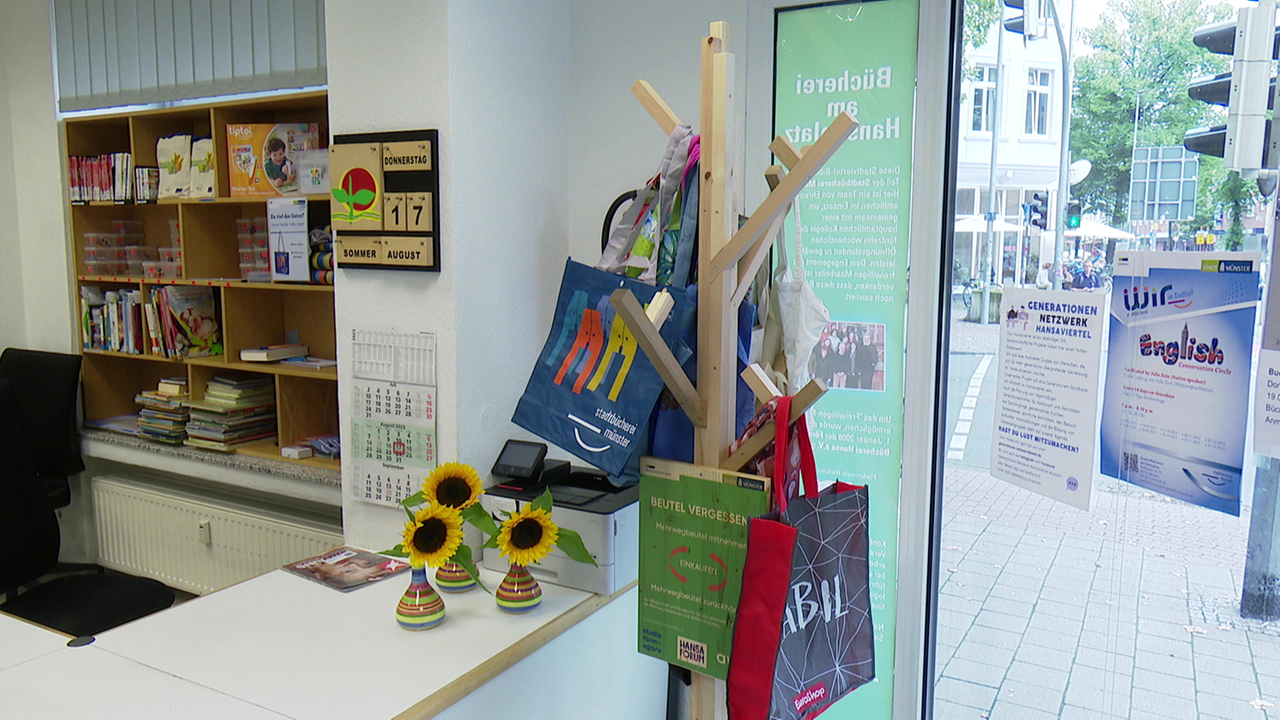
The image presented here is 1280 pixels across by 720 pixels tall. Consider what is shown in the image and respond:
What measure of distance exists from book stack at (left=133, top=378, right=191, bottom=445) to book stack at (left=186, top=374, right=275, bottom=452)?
6cm

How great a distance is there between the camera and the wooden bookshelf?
3354 millimetres

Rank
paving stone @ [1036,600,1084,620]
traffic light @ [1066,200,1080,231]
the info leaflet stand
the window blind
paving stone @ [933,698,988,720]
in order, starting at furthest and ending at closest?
the window blind < paving stone @ [933,698,988,720] < paving stone @ [1036,600,1084,620] < traffic light @ [1066,200,1080,231] < the info leaflet stand

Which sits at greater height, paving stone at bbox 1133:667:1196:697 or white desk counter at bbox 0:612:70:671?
white desk counter at bbox 0:612:70:671

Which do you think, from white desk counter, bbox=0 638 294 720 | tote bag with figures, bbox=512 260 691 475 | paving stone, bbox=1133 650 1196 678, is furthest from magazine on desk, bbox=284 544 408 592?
paving stone, bbox=1133 650 1196 678

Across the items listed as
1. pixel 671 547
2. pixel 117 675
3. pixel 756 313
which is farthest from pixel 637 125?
pixel 117 675

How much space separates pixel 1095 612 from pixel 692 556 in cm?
112

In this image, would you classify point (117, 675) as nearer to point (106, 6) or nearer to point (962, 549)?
point (962, 549)

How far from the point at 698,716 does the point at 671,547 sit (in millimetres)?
387

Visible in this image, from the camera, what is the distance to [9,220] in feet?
13.3

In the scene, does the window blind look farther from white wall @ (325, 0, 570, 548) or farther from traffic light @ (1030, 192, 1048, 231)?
traffic light @ (1030, 192, 1048, 231)

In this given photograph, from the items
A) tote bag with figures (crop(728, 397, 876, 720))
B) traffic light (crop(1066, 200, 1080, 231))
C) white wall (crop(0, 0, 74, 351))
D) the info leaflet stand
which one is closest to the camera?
tote bag with figures (crop(728, 397, 876, 720))

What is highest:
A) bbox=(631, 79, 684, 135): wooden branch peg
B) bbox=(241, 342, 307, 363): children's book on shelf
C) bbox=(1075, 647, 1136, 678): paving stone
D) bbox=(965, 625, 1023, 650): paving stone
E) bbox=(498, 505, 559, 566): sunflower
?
bbox=(631, 79, 684, 135): wooden branch peg

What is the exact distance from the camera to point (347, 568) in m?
2.31

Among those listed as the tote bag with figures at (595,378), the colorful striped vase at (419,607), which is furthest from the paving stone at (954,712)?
the colorful striped vase at (419,607)
